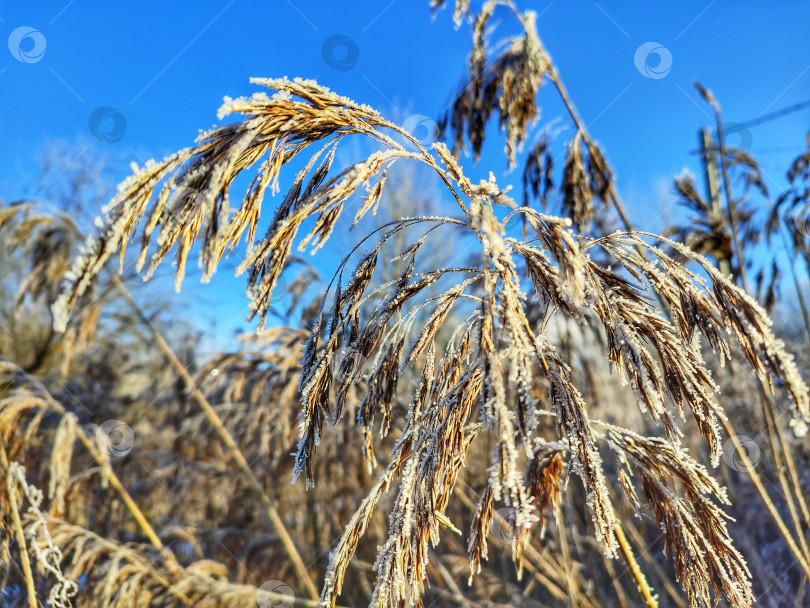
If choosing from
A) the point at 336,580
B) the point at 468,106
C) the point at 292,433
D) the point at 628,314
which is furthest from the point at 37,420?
the point at 628,314

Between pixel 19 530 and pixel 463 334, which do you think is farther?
pixel 19 530

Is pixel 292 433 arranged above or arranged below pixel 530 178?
below

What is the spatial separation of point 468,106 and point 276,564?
13.5 ft

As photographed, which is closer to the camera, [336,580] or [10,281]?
[336,580]

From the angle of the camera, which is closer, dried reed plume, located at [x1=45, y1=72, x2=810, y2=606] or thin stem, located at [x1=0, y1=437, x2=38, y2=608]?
dried reed plume, located at [x1=45, y1=72, x2=810, y2=606]

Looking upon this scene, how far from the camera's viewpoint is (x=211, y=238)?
38.9 inches

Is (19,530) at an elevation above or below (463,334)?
below

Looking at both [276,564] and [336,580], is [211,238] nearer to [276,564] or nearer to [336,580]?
[336,580]

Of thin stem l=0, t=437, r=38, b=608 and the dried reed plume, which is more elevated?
the dried reed plume

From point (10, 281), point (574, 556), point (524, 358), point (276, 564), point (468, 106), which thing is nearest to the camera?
point (524, 358)

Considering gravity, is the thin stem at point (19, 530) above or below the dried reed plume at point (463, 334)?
below

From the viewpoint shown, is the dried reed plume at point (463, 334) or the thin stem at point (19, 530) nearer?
the dried reed plume at point (463, 334)

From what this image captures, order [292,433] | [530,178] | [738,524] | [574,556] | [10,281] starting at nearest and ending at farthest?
[530,178] < [292,433] < [574,556] < [738,524] < [10,281]

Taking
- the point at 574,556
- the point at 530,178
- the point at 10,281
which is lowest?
the point at 574,556
